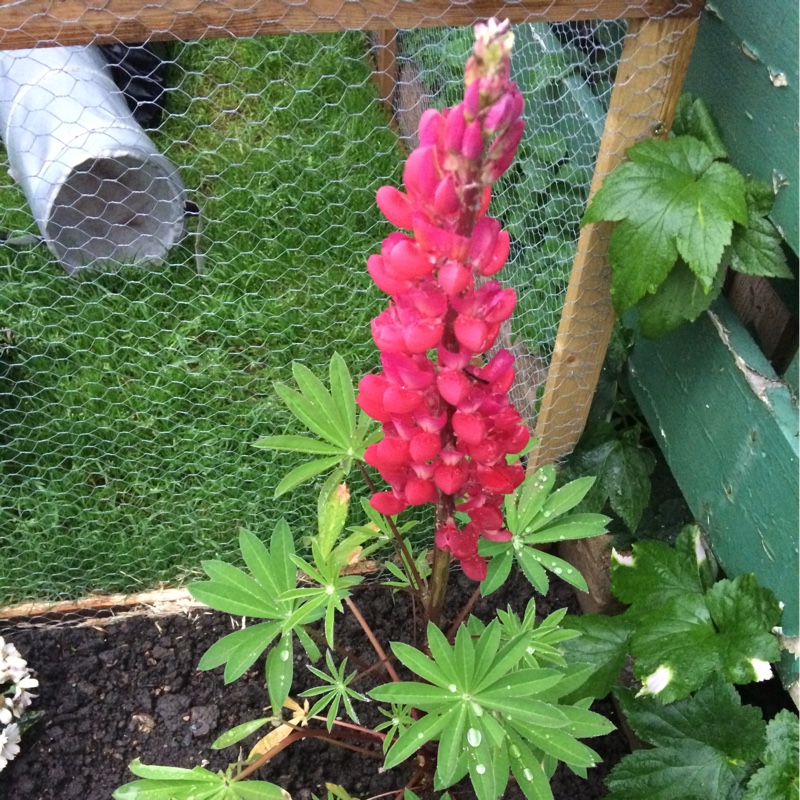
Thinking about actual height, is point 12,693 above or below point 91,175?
below

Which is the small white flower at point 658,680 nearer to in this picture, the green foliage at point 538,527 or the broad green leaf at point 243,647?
the green foliage at point 538,527

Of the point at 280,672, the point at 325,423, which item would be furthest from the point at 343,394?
the point at 280,672

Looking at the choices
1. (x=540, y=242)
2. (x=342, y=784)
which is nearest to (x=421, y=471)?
(x=342, y=784)

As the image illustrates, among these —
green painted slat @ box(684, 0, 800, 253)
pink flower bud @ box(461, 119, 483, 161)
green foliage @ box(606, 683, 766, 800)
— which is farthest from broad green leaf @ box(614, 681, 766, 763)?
pink flower bud @ box(461, 119, 483, 161)

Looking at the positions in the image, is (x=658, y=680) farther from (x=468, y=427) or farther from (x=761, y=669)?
(x=468, y=427)

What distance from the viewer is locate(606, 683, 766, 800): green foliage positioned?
3.59ft

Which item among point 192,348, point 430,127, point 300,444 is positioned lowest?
point 192,348

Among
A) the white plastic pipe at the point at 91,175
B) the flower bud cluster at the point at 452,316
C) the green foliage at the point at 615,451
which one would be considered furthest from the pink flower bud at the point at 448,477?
the white plastic pipe at the point at 91,175

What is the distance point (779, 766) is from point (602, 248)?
2.42 feet

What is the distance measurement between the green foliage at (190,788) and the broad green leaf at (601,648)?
1.57 feet

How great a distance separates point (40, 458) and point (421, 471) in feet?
4.30

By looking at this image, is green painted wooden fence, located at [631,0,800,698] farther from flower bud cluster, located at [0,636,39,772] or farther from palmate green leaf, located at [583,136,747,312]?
flower bud cluster, located at [0,636,39,772]

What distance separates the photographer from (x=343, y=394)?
109 centimetres

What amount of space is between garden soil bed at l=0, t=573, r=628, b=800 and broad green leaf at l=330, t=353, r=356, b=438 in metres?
0.60
